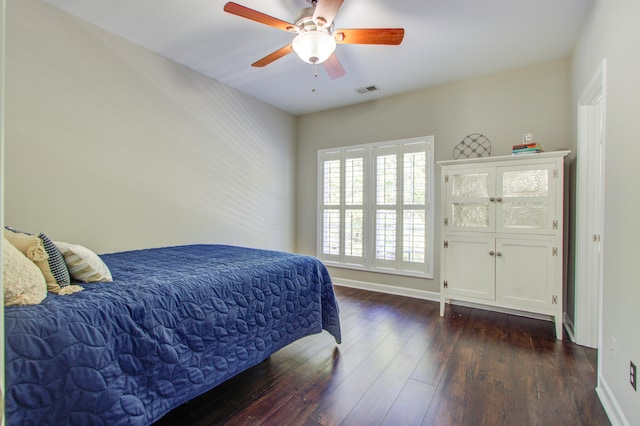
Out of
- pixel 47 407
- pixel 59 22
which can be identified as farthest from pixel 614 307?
pixel 59 22

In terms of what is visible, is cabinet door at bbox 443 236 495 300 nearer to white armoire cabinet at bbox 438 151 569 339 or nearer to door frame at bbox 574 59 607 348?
white armoire cabinet at bbox 438 151 569 339

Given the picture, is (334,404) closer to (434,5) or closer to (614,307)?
(614,307)

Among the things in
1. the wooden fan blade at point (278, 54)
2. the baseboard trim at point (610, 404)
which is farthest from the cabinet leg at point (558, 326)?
the wooden fan blade at point (278, 54)

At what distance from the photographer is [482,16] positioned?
7.96ft

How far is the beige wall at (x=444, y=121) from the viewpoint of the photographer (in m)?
3.20

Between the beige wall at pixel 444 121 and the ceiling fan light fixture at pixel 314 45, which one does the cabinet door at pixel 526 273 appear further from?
the ceiling fan light fixture at pixel 314 45

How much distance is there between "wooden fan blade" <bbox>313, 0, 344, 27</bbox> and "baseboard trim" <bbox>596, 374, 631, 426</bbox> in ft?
8.63

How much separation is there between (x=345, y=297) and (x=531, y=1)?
331cm

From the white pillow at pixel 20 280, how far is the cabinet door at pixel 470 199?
3.22 m

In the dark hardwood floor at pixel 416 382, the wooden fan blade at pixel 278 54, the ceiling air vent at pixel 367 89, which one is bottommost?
the dark hardwood floor at pixel 416 382

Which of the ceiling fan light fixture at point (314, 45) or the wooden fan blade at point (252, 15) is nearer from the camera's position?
the wooden fan blade at point (252, 15)

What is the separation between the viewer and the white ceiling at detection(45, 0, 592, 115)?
233 centimetres

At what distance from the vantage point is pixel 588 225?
256cm

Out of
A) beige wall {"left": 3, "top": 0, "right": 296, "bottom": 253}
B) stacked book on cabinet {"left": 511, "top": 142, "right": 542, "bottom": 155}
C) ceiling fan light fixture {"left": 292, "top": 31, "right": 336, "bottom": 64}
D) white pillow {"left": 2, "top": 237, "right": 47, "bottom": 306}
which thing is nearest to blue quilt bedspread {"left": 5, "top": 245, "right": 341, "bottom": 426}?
white pillow {"left": 2, "top": 237, "right": 47, "bottom": 306}
